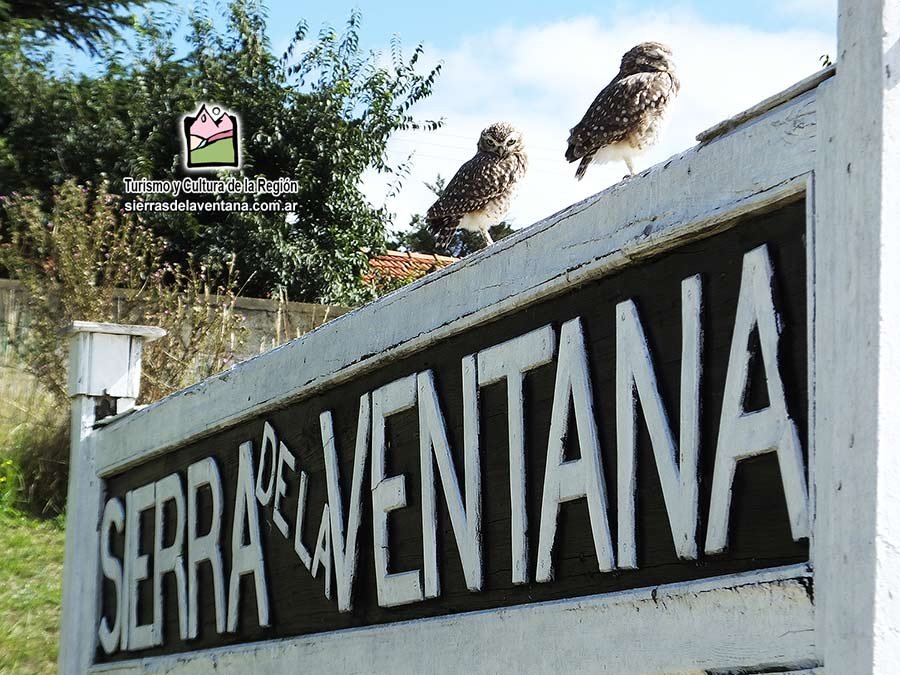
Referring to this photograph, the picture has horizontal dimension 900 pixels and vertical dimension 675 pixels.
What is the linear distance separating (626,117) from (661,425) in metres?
A: 3.49

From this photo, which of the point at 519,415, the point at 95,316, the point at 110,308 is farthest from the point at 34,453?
the point at 519,415

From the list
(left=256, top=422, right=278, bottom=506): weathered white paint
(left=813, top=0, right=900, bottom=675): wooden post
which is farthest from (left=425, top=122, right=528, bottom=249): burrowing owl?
(left=813, top=0, right=900, bottom=675): wooden post

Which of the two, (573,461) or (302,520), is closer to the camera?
(573,461)

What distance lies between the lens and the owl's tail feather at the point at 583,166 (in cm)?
537

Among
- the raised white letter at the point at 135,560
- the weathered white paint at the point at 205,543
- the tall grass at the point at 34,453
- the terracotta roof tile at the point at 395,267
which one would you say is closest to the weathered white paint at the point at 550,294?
the weathered white paint at the point at 205,543

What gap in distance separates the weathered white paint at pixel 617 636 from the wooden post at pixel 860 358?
0.09 metres

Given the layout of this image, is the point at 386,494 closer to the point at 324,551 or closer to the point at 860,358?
the point at 324,551

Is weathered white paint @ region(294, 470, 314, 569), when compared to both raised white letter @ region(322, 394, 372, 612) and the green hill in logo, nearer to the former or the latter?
raised white letter @ region(322, 394, 372, 612)

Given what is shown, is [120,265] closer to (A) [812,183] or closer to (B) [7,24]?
(B) [7,24]

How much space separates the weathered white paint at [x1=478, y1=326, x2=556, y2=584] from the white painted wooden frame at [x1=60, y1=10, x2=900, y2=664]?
0.08m

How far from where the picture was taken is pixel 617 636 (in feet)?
6.55

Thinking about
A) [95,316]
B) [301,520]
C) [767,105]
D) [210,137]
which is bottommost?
[301,520]

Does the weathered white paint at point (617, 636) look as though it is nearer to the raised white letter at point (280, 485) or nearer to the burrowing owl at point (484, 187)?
the raised white letter at point (280, 485)

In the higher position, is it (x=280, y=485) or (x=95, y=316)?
(x=95, y=316)
